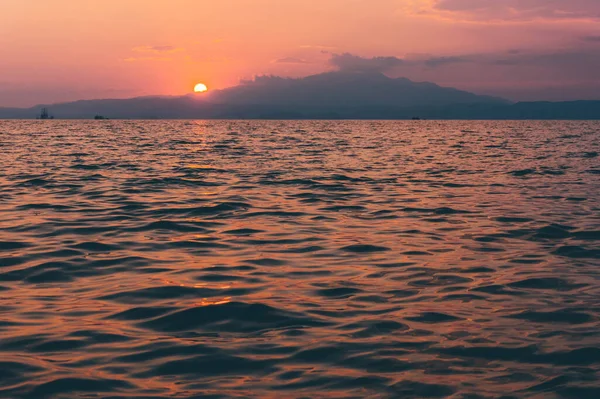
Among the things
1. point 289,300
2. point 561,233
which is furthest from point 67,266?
point 561,233

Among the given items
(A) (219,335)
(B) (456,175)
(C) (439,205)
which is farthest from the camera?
(B) (456,175)

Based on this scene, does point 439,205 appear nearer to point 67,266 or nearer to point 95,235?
point 95,235

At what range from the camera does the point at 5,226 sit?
50.0 ft

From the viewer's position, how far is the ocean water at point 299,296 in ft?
21.6

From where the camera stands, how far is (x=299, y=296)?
952 cm

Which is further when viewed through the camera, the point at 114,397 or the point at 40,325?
the point at 40,325

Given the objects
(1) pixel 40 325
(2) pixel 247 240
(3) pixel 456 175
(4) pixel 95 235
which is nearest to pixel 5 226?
(4) pixel 95 235

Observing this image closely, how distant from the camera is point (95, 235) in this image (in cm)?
1438

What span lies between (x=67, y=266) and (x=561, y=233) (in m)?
10.3

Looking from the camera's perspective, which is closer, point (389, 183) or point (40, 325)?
point (40, 325)

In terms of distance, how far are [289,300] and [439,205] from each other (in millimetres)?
10842

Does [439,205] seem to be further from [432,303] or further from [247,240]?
[432,303]

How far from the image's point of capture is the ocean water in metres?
6.59

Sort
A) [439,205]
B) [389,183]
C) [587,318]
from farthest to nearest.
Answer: [389,183] < [439,205] < [587,318]
